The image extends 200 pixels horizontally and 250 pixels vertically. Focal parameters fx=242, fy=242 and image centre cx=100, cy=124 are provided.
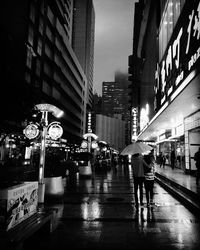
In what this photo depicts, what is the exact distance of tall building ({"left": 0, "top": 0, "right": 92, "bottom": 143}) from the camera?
5.25 m

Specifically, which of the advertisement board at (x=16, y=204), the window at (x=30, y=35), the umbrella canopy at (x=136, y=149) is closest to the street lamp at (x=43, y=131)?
the umbrella canopy at (x=136, y=149)

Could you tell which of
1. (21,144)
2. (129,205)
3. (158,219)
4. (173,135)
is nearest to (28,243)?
(158,219)

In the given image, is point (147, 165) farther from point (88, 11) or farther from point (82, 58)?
point (88, 11)

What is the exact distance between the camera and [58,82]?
2379 inches

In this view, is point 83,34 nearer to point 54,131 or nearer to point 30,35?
point 30,35

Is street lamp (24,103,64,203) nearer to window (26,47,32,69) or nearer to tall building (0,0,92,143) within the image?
tall building (0,0,92,143)

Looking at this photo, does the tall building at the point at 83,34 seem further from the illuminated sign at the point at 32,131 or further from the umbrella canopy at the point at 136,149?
the umbrella canopy at the point at 136,149

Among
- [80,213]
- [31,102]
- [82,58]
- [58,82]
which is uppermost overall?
[82,58]

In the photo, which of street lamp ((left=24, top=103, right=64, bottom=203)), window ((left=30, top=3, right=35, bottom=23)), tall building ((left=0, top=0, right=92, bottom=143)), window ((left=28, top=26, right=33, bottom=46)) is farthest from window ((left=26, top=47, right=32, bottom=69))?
street lamp ((left=24, top=103, right=64, bottom=203))

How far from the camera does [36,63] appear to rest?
45.6m

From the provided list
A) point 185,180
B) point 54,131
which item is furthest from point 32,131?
point 185,180

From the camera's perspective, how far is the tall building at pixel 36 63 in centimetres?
525

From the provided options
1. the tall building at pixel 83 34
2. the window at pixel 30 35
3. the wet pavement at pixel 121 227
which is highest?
the tall building at pixel 83 34

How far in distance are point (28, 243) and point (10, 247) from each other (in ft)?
5.69
